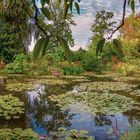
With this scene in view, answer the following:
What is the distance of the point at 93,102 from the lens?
8828mm

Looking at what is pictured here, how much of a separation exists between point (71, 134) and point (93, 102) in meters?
3.02

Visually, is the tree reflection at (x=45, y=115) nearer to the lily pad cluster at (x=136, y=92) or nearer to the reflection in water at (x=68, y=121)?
the reflection in water at (x=68, y=121)

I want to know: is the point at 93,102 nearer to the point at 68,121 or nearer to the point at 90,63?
the point at 68,121

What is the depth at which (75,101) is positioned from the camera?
9.00 meters

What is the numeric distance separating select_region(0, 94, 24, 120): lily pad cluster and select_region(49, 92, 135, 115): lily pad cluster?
3.13ft

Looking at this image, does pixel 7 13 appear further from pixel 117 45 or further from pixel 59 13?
pixel 117 45

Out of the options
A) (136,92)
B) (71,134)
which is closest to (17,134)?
(71,134)

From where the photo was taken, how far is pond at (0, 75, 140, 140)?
21.3 ft

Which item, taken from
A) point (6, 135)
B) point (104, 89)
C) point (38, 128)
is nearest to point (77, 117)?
point (38, 128)

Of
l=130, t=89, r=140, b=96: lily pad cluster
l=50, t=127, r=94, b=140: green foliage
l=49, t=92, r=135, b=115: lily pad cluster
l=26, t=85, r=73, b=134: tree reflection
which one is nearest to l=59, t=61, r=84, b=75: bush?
l=130, t=89, r=140, b=96: lily pad cluster

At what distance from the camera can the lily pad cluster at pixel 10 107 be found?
7060 mm

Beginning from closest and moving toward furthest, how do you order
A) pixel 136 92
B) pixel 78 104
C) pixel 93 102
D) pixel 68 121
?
pixel 68 121, pixel 78 104, pixel 93 102, pixel 136 92

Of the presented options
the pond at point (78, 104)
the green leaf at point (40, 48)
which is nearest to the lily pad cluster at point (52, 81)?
the pond at point (78, 104)

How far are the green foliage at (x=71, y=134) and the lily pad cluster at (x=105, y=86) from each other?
15.7ft
